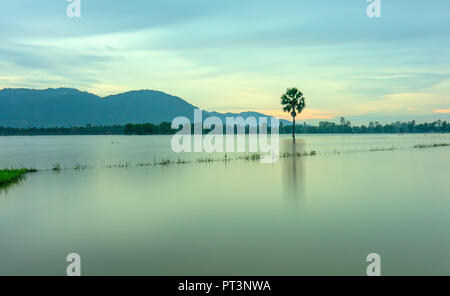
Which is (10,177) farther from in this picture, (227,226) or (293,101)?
(293,101)

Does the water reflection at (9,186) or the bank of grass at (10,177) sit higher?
the bank of grass at (10,177)

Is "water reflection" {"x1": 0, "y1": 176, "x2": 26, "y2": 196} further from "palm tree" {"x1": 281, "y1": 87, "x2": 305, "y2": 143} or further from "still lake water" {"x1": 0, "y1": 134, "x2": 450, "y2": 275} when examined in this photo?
"palm tree" {"x1": 281, "y1": 87, "x2": 305, "y2": 143}

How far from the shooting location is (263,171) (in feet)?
105

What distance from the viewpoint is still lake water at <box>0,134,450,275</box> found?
9898mm

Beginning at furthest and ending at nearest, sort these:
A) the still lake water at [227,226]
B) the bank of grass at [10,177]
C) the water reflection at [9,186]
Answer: the bank of grass at [10,177]
the water reflection at [9,186]
the still lake water at [227,226]

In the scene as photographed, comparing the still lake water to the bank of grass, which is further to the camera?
the bank of grass

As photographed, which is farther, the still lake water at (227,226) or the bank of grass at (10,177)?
the bank of grass at (10,177)

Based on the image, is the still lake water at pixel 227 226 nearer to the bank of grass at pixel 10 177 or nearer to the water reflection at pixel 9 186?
the water reflection at pixel 9 186

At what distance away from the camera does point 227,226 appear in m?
13.9

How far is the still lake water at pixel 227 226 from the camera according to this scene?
32.5ft

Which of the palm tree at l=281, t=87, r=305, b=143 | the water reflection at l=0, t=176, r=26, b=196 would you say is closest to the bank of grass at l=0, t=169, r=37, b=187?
the water reflection at l=0, t=176, r=26, b=196

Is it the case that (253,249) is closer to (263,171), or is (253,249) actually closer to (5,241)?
(5,241)

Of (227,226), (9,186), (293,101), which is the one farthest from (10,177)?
(293,101)

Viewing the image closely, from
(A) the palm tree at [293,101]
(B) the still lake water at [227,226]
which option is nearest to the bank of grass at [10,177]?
(B) the still lake water at [227,226]
